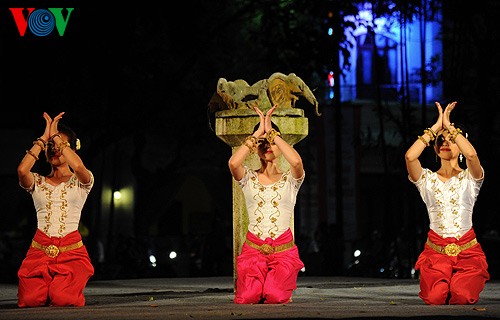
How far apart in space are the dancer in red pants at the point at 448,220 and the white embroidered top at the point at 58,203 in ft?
10.5

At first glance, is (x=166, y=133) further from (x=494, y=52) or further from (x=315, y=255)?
(x=494, y=52)

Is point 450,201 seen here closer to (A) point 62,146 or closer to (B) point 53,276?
(A) point 62,146

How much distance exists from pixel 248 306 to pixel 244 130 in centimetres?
226

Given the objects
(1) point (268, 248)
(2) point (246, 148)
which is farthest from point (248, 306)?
(2) point (246, 148)

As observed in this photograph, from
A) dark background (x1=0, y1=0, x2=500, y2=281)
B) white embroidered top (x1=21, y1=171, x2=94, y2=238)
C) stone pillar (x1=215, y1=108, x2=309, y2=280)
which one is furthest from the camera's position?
dark background (x1=0, y1=0, x2=500, y2=281)

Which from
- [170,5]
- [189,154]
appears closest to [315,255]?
[170,5]

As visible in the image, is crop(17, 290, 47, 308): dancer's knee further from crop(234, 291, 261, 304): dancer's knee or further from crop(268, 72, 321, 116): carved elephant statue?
crop(268, 72, 321, 116): carved elephant statue

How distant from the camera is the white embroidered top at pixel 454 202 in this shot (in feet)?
42.2

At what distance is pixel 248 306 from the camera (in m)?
12.3

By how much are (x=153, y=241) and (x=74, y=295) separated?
15941 millimetres

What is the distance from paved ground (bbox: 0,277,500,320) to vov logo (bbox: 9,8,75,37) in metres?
5.89

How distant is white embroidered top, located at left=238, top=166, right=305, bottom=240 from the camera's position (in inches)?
507

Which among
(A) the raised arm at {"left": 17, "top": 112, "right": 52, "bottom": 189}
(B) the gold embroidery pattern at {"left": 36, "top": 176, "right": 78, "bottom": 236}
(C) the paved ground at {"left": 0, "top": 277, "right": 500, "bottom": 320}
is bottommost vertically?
(C) the paved ground at {"left": 0, "top": 277, "right": 500, "bottom": 320}

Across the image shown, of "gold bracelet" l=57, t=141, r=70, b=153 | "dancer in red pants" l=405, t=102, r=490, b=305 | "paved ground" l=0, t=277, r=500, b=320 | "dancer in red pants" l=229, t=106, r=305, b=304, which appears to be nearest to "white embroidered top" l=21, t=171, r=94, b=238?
"gold bracelet" l=57, t=141, r=70, b=153
